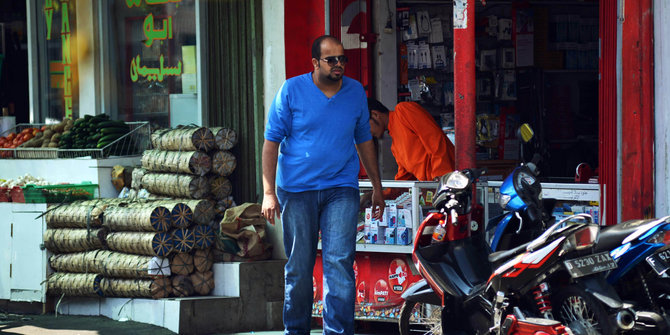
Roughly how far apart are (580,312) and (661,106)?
6.21ft

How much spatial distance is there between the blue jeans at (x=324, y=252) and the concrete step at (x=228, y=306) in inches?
69.8

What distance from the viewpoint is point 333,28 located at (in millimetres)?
8445

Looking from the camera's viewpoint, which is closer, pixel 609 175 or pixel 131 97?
pixel 609 175

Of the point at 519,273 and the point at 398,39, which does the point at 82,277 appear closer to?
the point at 398,39

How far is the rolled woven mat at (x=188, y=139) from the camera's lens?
866cm

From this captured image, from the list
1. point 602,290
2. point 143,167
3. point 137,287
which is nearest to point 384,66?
point 143,167

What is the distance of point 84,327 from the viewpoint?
27.0 ft

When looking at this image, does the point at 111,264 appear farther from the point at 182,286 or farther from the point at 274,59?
the point at 274,59

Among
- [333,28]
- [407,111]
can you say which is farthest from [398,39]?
[407,111]

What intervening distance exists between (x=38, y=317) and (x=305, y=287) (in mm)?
3674

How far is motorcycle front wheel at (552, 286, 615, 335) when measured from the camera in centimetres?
504

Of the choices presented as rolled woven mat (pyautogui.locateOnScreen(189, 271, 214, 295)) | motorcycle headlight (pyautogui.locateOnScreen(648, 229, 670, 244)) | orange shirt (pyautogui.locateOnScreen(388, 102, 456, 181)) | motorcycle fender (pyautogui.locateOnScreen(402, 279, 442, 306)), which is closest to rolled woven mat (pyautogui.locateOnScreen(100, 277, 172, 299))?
rolled woven mat (pyautogui.locateOnScreen(189, 271, 214, 295))

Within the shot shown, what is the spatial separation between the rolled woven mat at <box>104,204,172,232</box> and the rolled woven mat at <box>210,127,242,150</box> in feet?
2.86

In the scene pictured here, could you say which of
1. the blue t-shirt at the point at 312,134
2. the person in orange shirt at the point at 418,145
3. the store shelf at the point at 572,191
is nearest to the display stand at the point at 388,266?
the person in orange shirt at the point at 418,145
